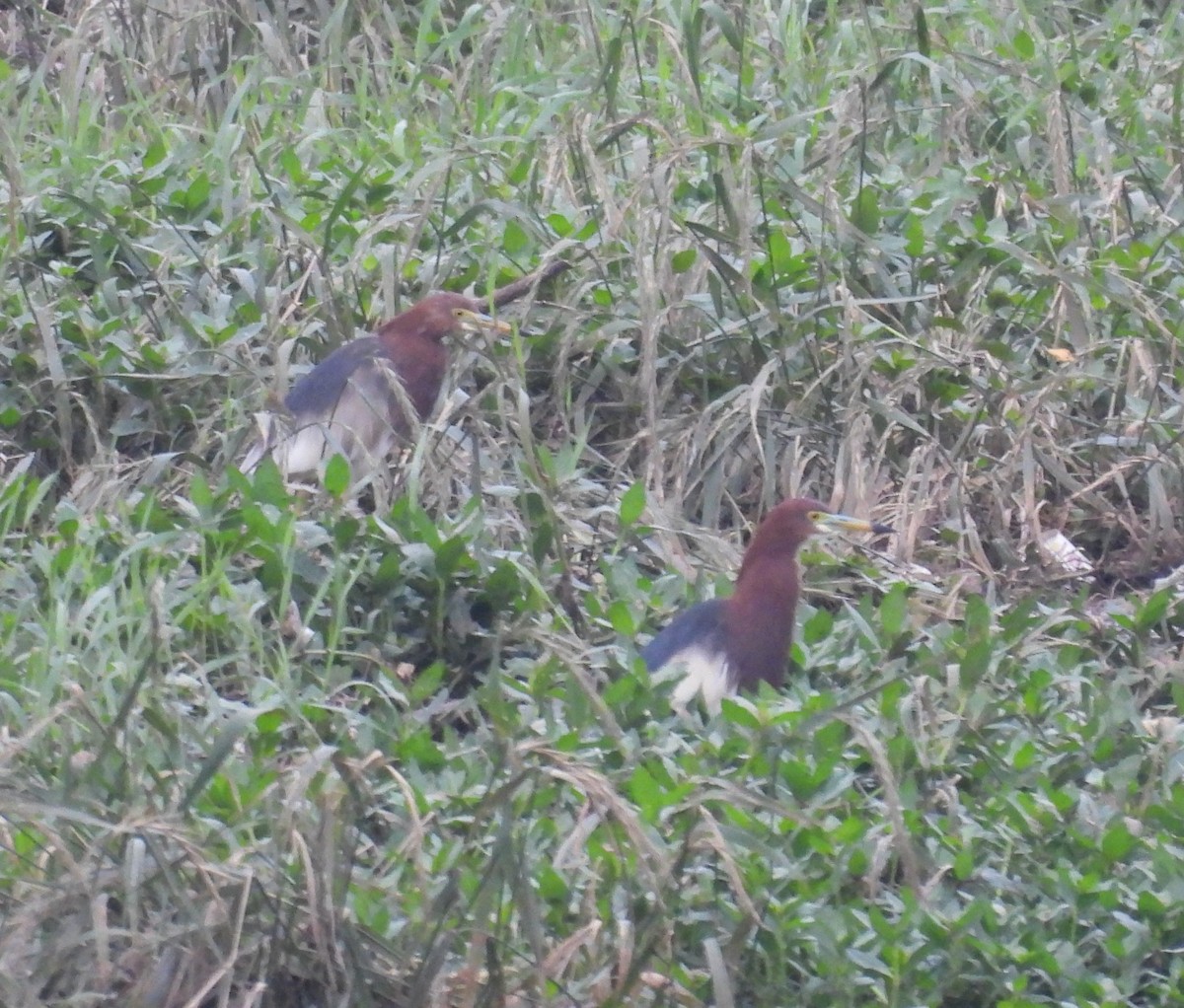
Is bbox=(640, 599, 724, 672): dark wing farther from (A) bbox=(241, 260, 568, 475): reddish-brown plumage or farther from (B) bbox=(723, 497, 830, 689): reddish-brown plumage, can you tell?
(A) bbox=(241, 260, 568, 475): reddish-brown plumage

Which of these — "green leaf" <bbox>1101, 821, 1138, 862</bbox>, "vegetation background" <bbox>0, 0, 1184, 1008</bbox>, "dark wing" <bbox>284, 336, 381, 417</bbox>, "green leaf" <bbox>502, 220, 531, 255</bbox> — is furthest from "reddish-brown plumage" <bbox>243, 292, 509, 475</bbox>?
"green leaf" <bbox>1101, 821, 1138, 862</bbox>

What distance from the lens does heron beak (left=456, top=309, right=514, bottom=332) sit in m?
4.91

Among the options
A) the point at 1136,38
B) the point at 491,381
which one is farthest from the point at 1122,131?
the point at 491,381

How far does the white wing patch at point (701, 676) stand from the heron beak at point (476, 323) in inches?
49.8

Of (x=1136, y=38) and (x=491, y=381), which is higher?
(x=1136, y=38)

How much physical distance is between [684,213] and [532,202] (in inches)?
16.3

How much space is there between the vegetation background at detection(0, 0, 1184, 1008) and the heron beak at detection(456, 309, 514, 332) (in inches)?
4.3

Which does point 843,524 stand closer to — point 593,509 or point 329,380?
point 593,509

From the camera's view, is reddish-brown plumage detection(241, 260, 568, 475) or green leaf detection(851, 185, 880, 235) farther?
green leaf detection(851, 185, 880, 235)

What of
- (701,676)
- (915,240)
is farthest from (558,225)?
(701,676)

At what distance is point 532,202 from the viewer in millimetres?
5441

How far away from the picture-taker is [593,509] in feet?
15.1

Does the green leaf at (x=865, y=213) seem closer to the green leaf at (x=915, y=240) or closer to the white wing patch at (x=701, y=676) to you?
the green leaf at (x=915, y=240)

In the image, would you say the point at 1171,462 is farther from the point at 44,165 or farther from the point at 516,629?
the point at 44,165
